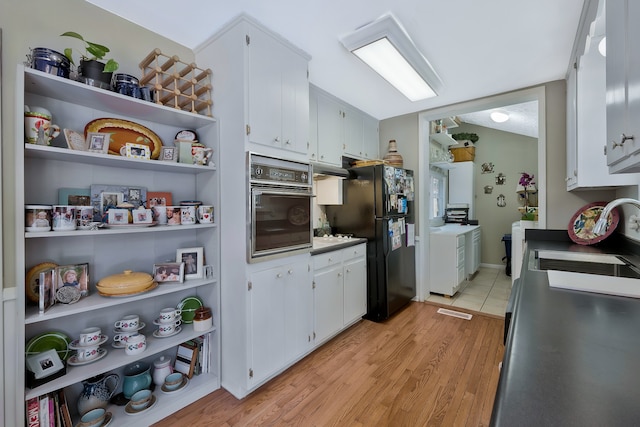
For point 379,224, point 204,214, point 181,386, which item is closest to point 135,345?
point 181,386

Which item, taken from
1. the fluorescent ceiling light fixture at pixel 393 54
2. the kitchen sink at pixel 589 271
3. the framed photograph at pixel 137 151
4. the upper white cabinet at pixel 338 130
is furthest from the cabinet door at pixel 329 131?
the kitchen sink at pixel 589 271

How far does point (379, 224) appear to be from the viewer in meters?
2.85

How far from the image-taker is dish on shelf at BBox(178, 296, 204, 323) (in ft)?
6.34

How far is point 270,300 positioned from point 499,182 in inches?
215

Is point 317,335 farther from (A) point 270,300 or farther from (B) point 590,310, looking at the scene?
(B) point 590,310

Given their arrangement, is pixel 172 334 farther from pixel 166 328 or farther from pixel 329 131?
pixel 329 131

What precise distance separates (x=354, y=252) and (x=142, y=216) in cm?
182

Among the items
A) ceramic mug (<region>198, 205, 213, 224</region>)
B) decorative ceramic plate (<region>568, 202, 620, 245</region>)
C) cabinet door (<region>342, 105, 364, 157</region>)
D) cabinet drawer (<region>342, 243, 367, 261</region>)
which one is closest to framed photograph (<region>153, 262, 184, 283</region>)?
ceramic mug (<region>198, 205, 213, 224</region>)

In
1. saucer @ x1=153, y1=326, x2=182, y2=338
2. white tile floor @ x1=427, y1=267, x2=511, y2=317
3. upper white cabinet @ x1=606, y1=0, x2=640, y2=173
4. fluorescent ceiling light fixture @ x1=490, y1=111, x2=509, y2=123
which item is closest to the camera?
upper white cabinet @ x1=606, y1=0, x2=640, y2=173

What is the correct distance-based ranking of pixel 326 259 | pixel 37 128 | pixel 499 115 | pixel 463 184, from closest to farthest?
pixel 37 128 < pixel 326 259 < pixel 499 115 < pixel 463 184

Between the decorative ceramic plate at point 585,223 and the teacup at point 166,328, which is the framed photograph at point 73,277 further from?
the decorative ceramic plate at point 585,223

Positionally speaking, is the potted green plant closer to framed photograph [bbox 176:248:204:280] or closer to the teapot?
framed photograph [bbox 176:248:204:280]

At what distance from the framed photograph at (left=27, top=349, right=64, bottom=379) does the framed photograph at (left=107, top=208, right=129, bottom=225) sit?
0.69m

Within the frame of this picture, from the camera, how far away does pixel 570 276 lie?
1.24 m
